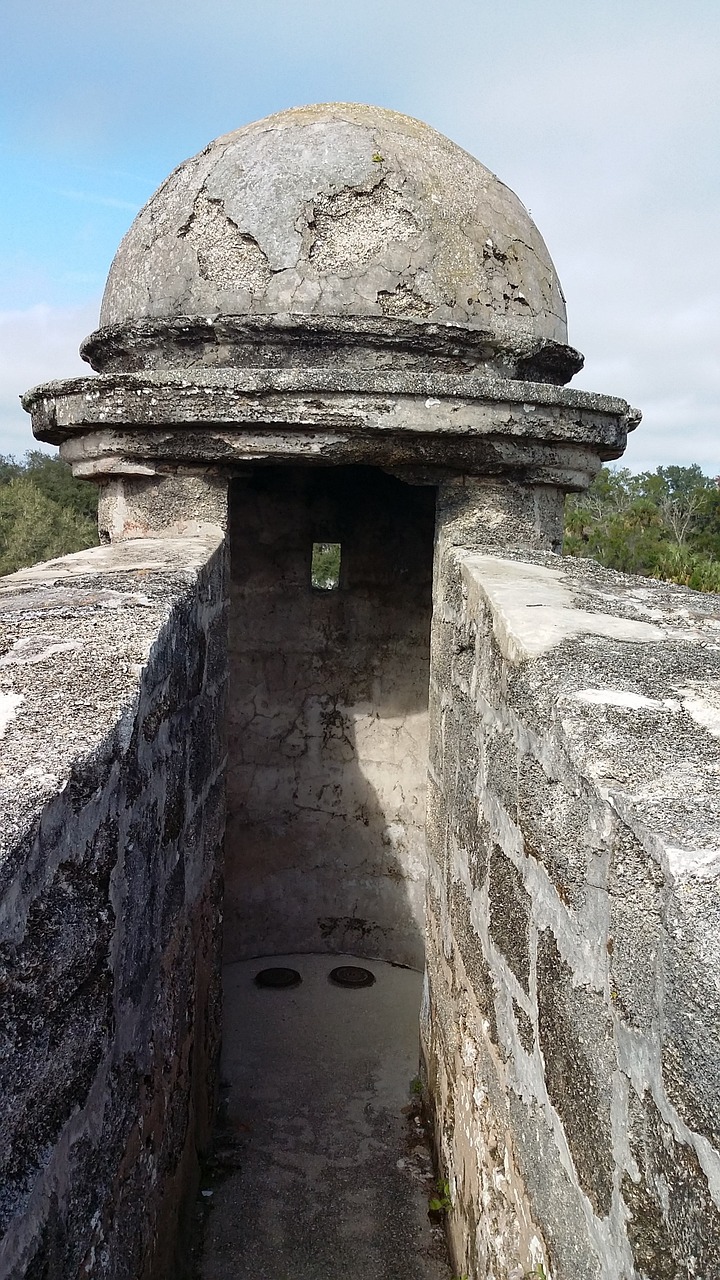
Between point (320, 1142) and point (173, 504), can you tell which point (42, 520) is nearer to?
point (173, 504)

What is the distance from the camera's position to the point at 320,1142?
10.8 ft

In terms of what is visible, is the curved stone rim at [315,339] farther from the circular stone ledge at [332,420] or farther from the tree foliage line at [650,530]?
the tree foliage line at [650,530]

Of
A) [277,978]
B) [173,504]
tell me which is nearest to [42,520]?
[277,978]

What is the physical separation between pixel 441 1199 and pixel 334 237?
128 inches

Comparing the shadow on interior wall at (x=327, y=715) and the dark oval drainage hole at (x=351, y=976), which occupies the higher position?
the shadow on interior wall at (x=327, y=715)

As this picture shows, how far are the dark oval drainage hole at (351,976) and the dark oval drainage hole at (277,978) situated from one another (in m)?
0.18

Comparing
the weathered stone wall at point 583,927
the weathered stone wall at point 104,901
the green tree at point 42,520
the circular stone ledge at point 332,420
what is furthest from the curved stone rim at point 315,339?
the green tree at point 42,520

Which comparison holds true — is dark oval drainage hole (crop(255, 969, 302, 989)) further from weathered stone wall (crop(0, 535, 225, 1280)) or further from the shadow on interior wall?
weathered stone wall (crop(0, 535, 225, 1280))

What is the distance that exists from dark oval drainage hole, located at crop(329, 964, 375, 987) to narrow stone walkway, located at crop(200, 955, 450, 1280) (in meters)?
0.04

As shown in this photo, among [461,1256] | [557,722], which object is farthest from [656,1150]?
[461,1256]

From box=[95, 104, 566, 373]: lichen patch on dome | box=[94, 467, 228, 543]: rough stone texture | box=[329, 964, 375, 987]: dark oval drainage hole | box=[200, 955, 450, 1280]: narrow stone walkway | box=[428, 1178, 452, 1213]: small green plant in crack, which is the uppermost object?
box=[95, 104, 566, 373]: lichen patch on dome

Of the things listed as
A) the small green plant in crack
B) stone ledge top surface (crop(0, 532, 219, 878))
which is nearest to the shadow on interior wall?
the small green plant in crack

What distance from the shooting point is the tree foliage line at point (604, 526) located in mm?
15289

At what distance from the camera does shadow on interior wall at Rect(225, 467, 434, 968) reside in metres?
4.81
